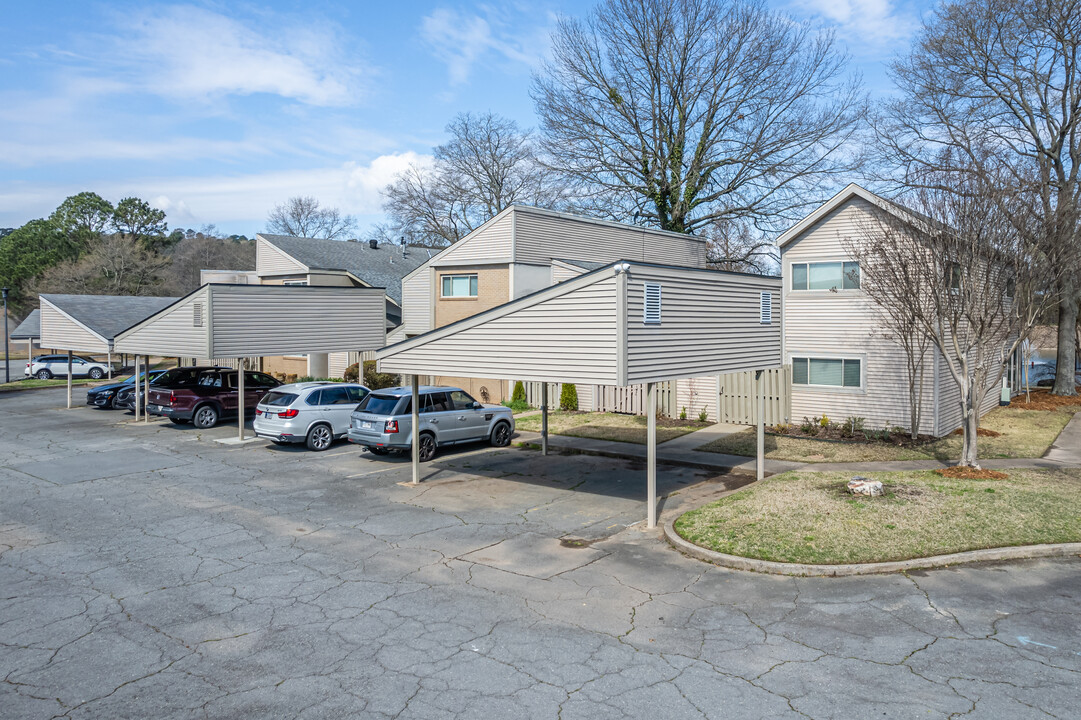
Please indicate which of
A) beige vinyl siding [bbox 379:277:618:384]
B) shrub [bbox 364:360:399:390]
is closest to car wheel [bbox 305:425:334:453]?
beige vinyl siding [bbox 379:277:618:384]

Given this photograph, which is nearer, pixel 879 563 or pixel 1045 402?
pixel 879 563

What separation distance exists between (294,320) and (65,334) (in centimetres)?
1364

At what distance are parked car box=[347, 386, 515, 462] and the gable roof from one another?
1012 cm

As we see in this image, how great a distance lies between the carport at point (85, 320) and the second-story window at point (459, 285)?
40.9ft

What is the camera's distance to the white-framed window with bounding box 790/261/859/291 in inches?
842

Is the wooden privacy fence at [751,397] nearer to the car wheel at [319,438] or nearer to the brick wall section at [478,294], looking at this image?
the brick wall section at [478,294]

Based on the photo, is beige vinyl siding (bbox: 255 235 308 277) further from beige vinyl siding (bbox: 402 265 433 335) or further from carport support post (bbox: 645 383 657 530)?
carport support post (bbox: 645 383 657 530)

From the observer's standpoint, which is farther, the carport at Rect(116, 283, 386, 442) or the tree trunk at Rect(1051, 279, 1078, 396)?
the tree trunk at Rect(1051, 279, 1078, 396)

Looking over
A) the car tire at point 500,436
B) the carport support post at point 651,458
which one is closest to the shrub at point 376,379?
the car tire at point 500,436

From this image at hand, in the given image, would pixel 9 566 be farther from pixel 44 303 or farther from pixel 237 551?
pixel 44 303

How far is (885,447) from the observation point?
18969 millimetres

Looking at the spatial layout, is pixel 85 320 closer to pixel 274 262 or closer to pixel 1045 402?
pixel 274 262

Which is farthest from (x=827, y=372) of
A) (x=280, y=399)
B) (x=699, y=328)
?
(x=280, y=399)

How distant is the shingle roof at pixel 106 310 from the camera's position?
96.8ft
